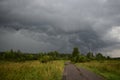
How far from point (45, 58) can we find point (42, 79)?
5133cm

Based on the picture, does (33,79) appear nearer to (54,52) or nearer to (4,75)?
(4,75)

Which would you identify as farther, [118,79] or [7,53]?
[7,53]

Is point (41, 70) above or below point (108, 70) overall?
above

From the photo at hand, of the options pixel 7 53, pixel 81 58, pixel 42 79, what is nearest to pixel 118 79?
pixel 42 79

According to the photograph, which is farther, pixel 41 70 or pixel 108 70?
pixel 108 70

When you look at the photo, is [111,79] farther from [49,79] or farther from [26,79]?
[26,79]

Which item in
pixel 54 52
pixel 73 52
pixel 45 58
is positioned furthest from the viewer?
pixel 54 52

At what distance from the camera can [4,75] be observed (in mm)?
13172

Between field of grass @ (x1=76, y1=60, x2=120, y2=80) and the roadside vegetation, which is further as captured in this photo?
field of grass @ (x1=76, y1=60, x2=120, y2=80)

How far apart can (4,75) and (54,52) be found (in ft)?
519

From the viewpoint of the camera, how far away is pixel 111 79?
65.4 feet

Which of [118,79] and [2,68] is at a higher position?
[2,68]

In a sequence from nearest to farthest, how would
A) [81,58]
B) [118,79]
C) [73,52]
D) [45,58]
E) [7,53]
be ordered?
[118,79], [45,58], [81,58], [73,52], [7,53]

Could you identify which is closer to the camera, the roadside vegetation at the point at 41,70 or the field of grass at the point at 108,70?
the roadside vegetation at the point at 41,70
